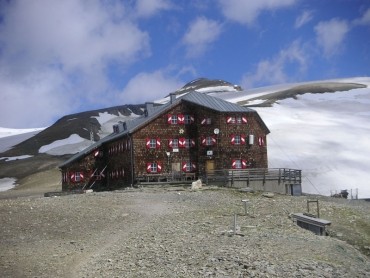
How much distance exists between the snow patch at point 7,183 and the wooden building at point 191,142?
49141 millimetres

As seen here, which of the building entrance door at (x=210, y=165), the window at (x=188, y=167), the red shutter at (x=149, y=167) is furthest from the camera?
the window at (x=188, y=167)

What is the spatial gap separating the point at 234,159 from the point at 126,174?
11555mm

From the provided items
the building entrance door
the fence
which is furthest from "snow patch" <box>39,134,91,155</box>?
the fence

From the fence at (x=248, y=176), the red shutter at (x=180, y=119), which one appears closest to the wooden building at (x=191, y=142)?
the red shutter at (x=180, y=119)

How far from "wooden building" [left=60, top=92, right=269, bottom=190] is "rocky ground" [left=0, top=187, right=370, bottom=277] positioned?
16.3 metres

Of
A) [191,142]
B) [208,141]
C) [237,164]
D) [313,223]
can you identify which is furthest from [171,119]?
[313,223]

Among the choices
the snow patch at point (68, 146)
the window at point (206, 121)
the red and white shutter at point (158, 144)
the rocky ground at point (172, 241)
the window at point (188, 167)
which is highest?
the snow patch at point (68, 146)

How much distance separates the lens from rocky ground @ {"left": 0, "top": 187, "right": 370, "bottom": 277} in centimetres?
1734

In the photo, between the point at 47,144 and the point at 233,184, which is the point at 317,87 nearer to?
the point at 47,144

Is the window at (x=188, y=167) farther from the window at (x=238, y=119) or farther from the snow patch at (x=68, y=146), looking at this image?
the snow patch at (x=68, y=146)

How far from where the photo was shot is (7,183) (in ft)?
323

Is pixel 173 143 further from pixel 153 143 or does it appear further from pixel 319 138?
pixel 319 138

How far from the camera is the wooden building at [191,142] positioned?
166 ft

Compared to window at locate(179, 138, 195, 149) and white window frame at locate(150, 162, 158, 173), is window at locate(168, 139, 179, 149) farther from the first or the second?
white window frame at locate(150, 162, 158, 173)
